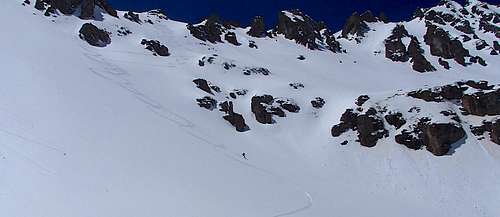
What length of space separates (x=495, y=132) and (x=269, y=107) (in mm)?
21536

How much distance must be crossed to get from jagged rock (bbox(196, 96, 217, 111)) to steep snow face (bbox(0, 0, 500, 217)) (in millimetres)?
1159

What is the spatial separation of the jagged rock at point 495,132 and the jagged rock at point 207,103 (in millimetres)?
26124

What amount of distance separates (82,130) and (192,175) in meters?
8.04

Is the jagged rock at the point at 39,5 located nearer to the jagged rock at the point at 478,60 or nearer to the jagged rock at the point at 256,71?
the jagged rock at the point at 256,71

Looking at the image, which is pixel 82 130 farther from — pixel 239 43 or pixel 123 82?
pixel 239 43

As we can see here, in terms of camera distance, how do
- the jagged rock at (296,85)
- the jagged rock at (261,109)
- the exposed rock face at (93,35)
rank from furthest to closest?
the exposed rock face at (93,35), the jagged rock at (296,85), the jagged rock at (261,109)

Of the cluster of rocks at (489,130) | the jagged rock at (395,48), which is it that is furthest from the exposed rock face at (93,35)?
the jagged rock at (395,48)

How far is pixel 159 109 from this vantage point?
4528 centimetres

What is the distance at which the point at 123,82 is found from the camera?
49.1m

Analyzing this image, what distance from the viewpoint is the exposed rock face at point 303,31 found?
279 feet

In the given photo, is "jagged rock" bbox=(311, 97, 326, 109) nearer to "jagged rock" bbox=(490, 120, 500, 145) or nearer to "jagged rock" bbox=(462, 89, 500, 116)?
"jagged rock" bbox=(462, 89, 500, 116)

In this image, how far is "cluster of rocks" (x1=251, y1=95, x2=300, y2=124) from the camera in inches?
2035

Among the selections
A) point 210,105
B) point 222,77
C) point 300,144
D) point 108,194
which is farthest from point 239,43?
point 108,194

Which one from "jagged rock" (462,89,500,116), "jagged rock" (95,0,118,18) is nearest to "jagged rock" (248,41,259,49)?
"jagged rock" (95,0,118,18)
